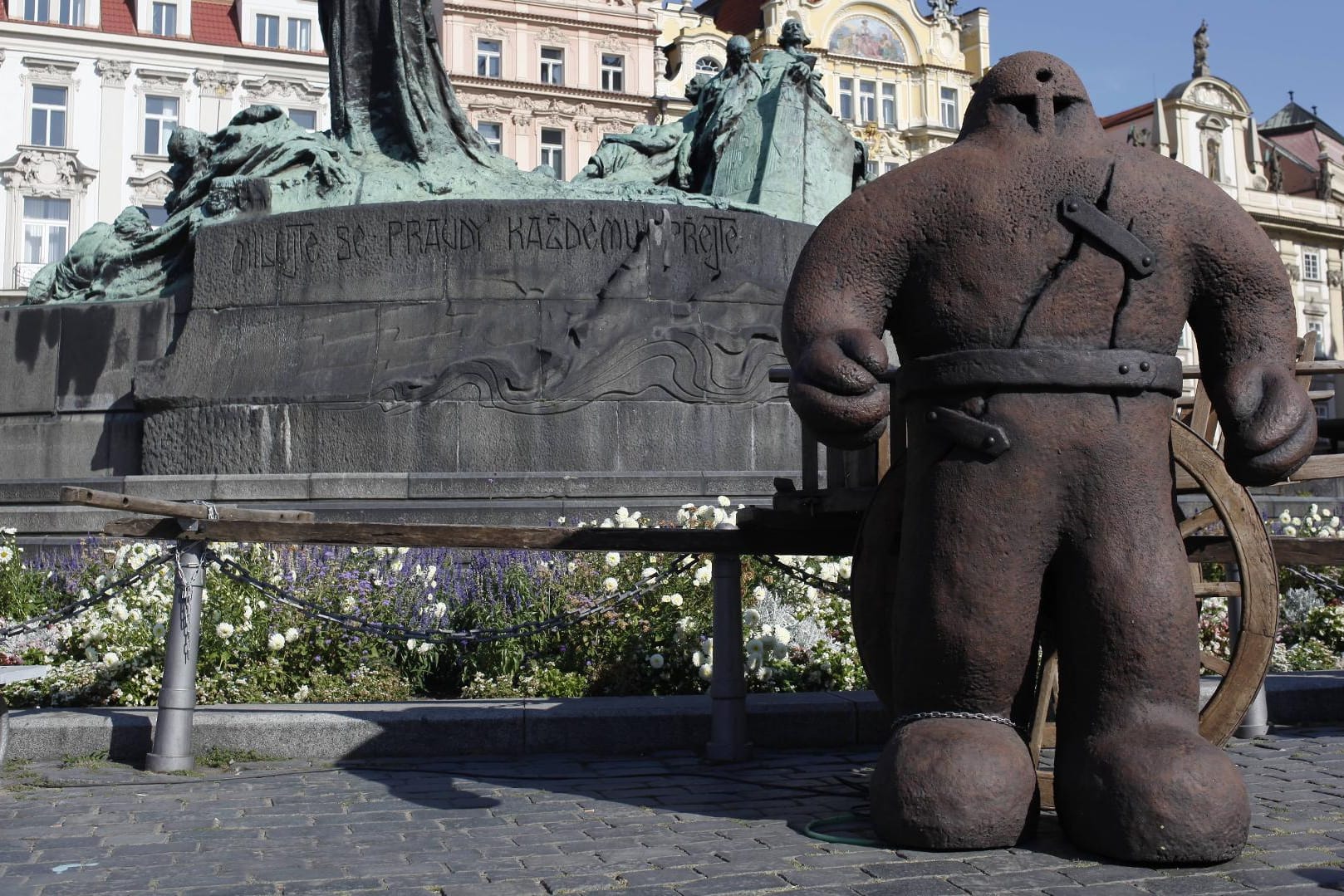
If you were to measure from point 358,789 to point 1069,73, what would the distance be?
9.81 feet

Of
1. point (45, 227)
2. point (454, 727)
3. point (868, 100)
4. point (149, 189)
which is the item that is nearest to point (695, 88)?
point (454, 727)

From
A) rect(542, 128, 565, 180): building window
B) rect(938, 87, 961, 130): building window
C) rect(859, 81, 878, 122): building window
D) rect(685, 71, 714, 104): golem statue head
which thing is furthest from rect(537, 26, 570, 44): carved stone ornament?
rect(685, 71, 714, 104): golem statue head

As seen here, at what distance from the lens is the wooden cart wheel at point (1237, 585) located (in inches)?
155

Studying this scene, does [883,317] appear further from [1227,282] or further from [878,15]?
[878,15]

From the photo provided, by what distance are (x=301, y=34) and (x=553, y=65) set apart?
7209 mm

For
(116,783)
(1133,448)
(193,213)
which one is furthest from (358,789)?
(193,213)

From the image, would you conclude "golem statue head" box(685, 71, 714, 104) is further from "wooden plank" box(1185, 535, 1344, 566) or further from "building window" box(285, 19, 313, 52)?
"building window" box(285, 19, 313, 52)

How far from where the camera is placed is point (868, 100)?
158ft

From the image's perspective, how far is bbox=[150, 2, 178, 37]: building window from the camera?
40.5 metres

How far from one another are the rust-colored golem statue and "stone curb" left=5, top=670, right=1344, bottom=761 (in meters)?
1.79

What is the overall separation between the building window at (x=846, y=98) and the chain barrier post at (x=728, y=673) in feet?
143

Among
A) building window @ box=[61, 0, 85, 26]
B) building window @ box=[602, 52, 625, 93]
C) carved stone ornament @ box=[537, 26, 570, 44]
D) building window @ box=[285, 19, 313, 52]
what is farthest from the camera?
building window @ box=[602, 52, 625, 93]

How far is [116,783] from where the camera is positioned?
4859 millimetres

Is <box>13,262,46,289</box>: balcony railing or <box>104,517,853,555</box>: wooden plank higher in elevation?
<box>13,262,46,289</box>: balcony railing
